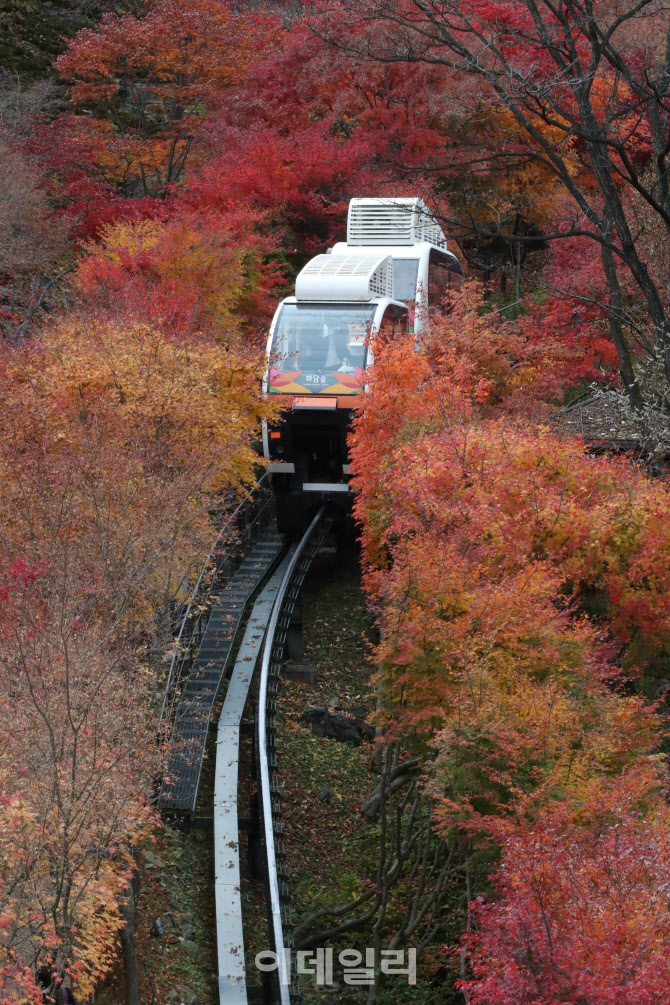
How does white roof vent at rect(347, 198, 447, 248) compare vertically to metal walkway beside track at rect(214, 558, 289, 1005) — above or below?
above

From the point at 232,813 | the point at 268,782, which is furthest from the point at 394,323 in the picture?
the point at 232,813

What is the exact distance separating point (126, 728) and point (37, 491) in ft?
16.7

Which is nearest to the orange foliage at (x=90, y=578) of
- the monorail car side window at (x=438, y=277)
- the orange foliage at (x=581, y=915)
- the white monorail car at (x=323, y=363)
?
the white monorail car at (x=323, y=363)

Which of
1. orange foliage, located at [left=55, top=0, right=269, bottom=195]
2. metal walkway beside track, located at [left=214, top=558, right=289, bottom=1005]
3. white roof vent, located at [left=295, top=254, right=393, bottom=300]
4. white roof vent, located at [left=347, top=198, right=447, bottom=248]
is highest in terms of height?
orange foliage, located at [left=55, top=0, right=269, bottom=195]

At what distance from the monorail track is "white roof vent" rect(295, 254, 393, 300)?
17.5 ft

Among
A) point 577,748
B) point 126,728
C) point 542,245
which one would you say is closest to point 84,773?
point 126,728

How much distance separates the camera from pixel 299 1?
48938mm

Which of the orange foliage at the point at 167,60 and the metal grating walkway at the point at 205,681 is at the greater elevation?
the orange foliage at the point at 167,60

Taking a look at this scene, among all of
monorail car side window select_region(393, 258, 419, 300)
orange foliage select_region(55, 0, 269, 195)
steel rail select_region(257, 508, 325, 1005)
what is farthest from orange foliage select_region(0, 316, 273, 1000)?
orange foliage select_region(55, 0, 269, 195)

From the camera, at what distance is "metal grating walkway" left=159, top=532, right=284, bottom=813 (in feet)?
58.2

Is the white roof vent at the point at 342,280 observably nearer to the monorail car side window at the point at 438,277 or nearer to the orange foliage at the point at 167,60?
the monorail car side window at the point at 438,277

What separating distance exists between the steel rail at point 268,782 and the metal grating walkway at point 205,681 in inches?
29.1

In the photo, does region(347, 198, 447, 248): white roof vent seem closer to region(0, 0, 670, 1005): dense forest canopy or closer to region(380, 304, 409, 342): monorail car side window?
region(0, 0, 670, 1005): dense forest canopy

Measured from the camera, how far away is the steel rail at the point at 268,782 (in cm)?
1399
